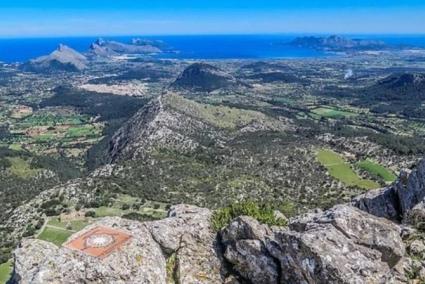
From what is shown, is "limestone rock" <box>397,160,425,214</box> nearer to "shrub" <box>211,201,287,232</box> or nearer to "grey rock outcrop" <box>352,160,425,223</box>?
"grey rock outcrop" <box>352,160,425,223</box>

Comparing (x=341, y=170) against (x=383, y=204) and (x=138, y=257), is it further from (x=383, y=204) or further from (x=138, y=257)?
(x=138, y=257)

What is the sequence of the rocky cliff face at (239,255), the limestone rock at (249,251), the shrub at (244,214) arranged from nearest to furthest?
the rocky cliff face at (239,255)
the limestone rock at (249,251)
the shrub at (244,214)

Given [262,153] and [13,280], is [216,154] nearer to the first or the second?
[262,153]

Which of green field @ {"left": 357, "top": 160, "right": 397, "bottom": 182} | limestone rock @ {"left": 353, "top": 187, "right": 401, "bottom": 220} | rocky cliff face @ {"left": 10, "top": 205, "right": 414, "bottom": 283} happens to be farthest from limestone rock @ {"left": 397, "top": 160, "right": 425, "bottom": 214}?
green field @ {"left": 357, "top": 160, "right": 397, "bottom": 182}

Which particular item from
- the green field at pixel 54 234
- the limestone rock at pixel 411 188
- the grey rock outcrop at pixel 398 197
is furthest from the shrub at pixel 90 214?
the limestone rock at pixel 411 188

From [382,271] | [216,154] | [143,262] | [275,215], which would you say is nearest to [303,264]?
[382,271]

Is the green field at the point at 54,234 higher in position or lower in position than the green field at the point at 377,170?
higher

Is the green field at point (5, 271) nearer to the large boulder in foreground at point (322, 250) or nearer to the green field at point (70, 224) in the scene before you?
the green field at point (70, 224)

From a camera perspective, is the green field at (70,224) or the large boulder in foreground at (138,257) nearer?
the large boulder in foreground at (138,257)

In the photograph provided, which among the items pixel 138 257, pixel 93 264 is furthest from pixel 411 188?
pixel 93 264
